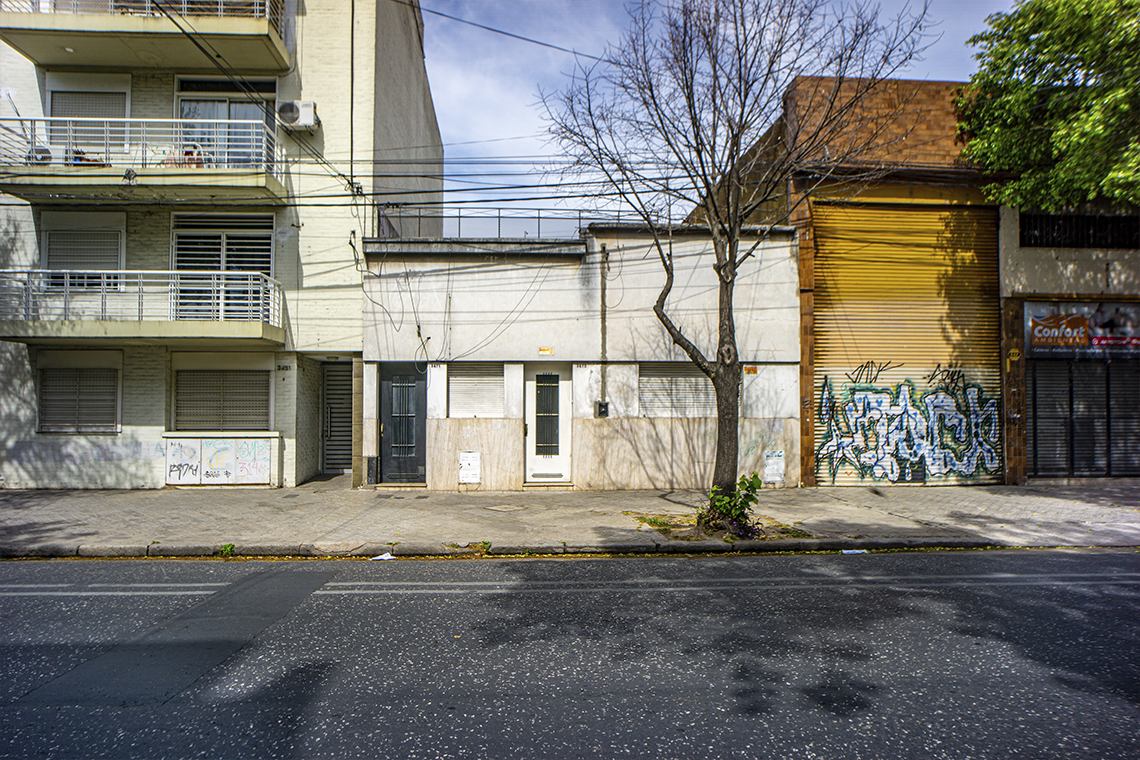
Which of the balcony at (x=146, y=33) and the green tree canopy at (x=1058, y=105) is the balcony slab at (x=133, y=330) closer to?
the balcony at (x=146, y=33)

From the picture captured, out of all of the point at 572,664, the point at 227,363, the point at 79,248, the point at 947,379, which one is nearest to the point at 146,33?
the point at 79,248

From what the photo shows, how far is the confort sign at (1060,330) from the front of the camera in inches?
525

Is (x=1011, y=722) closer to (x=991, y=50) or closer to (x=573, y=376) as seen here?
(x=573, y=376)

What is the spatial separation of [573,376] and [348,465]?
667 cm

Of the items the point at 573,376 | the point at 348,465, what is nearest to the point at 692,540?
the point at 573,376

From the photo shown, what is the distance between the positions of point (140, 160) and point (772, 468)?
49.1 feet

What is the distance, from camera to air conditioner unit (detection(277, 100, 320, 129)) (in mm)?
13016

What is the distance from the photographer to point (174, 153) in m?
12.7

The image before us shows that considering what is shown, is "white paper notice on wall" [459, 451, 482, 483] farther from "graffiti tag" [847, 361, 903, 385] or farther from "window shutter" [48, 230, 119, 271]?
"window shutter" [48, 230, 119, 271]

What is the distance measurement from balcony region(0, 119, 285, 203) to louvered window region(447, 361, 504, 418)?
5.43m

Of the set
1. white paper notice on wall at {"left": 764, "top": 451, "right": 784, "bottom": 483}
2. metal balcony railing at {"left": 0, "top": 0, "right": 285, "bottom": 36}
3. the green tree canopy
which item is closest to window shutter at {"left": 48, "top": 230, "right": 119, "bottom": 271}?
metal balcony railing at {"left": 0, "top": 0, "right": 285, "bottom": 36}

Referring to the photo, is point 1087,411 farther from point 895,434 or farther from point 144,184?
point 144,184

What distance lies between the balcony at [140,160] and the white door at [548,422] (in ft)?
22.3

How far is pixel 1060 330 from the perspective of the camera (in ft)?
44.0
